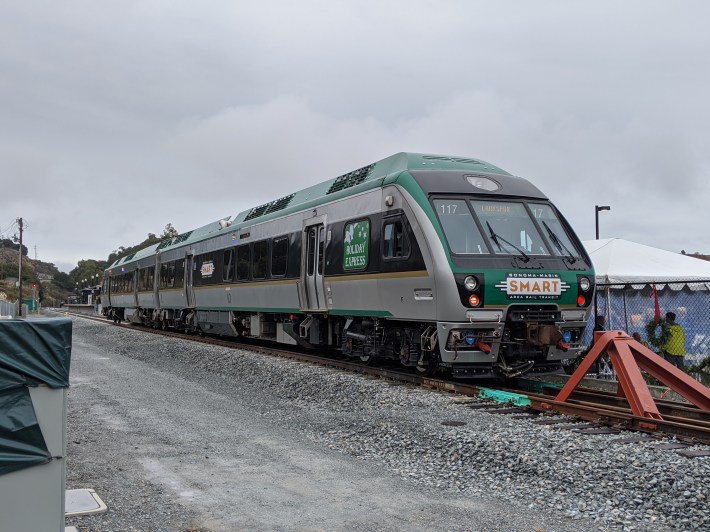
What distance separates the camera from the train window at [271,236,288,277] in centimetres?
1497

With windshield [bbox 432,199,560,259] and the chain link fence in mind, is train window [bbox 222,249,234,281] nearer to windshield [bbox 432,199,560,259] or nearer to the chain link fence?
the chain link fence

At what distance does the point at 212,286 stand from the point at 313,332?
7.05m

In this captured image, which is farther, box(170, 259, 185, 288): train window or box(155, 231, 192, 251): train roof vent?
box(155, 231, 192, 251): train roof vent

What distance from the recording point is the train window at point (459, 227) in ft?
31.6

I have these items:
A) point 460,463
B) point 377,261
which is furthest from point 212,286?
point 460,463

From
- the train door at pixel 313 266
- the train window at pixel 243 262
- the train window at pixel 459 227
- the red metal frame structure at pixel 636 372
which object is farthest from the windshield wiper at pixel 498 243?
the train window at pixel 243 262

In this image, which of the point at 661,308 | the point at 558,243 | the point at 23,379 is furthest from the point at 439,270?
the point at 661,308

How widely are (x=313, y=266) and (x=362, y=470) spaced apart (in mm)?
7759

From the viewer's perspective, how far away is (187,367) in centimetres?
1468

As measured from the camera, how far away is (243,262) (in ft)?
58.0

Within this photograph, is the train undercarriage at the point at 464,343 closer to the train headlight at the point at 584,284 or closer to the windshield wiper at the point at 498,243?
the train headlight at the point at 584,284

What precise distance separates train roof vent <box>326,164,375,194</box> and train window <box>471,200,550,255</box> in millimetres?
2960

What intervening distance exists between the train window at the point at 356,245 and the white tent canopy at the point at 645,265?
19.3 ft

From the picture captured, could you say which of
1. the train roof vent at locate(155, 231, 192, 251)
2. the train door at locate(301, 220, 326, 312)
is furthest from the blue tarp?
the train roof vent at locate(155, 231, 192, 251)
